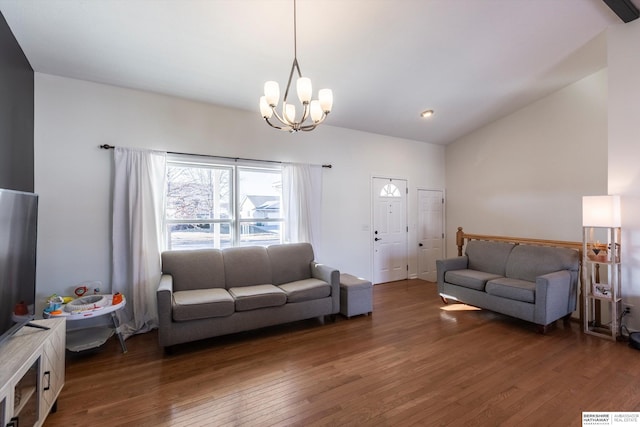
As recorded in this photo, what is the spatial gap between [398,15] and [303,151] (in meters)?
2.26

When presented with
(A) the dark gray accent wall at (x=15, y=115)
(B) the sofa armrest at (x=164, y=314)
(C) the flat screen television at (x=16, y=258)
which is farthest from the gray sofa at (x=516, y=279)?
(A) the dark gray accent wall at (x=15, y=115)

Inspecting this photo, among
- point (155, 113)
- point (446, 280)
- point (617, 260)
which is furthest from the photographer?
point (446, 280)

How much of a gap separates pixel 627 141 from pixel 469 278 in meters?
2.29

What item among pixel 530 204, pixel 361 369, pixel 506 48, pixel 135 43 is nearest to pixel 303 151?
pixel 135 43

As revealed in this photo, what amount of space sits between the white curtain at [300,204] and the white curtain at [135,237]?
68.8 inches

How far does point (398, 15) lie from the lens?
271cm

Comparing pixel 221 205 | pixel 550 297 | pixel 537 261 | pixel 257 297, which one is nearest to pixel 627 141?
pixel 537 261

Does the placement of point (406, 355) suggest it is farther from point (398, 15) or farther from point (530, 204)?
point (530, 204)

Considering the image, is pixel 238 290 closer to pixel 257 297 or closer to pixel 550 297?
pixel 257 297

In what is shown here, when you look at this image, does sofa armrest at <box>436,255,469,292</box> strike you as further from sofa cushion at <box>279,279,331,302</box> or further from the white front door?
sofa cushion at <box>279,279,331,302</box>

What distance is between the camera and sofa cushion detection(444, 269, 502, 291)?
381cm

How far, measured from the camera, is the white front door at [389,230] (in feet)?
17.4

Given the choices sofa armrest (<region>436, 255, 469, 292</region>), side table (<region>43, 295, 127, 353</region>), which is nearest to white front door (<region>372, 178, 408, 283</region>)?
sofa armrest (<region>436, 255, 469, 292</region>)

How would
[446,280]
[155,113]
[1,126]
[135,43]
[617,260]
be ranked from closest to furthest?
[1,126]
[135,43]
[617,260]
[155,113]
[446,280]
